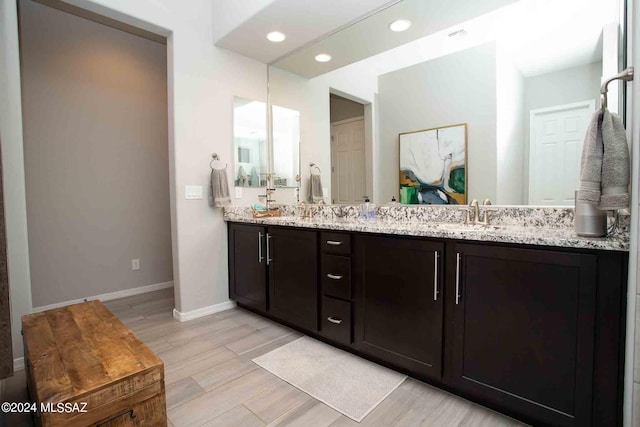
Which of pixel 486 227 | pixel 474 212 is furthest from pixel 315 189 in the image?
pixel 486 227

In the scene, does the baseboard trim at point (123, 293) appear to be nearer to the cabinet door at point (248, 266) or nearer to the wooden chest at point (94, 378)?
the cabinet door at point (248, 266)

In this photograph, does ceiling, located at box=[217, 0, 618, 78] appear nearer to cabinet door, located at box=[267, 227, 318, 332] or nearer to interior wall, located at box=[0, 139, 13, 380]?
cabinet door, located at box=[267, 227, 318, 332]

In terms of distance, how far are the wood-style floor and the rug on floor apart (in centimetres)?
5

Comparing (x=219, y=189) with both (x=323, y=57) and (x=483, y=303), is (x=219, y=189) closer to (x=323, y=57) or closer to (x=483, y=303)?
(x=323, y=57)

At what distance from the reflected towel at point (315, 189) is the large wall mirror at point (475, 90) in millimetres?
83

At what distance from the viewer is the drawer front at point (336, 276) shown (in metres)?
2.04

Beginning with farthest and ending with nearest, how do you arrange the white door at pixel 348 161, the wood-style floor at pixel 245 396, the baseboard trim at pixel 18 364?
the white door at pixel 348 161, the baseboard trim at pixel 18 364, the wood-style floor at pixel 245 396

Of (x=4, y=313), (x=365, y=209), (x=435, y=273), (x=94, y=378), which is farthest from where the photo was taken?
(x=365, y=209)

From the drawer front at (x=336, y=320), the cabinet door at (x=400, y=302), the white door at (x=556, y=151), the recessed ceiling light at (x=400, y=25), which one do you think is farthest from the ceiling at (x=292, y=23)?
the drawer front at (x=336, y=320)

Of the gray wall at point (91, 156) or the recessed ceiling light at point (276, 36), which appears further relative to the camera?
the gray wall at point (91, 156)

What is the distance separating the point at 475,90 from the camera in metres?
1.99

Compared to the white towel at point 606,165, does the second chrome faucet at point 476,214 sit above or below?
below

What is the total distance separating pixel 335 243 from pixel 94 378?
1.39 m

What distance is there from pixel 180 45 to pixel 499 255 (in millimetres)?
2907
